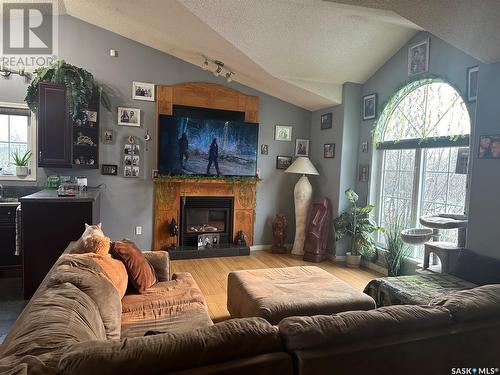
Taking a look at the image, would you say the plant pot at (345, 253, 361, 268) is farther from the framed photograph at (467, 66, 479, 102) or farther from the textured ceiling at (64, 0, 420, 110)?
the framed photograph at (467, 66, 479, 102)

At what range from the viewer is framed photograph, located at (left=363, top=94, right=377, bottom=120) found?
454 centimetres

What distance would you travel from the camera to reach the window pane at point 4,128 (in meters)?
4.20

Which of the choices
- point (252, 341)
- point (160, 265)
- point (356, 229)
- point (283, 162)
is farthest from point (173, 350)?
point (283, 162)

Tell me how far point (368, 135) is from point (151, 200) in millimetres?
3402

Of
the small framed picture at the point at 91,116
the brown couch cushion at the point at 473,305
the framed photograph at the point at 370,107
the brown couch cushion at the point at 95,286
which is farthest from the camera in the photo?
the framed photograph at the point at 370,107

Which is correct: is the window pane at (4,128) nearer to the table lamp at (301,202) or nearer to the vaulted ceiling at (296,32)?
the vaulted ceiling at (296,32)

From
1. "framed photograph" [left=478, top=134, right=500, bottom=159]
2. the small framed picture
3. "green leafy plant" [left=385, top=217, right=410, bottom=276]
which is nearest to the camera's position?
"framed photograph" [left=478, top=134, right=500, bottom=159]

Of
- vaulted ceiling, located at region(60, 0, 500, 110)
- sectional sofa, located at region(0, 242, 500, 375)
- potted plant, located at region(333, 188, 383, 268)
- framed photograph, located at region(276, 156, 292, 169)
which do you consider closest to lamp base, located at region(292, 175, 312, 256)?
framed photograph, located at region(276, 156, 292, 169)

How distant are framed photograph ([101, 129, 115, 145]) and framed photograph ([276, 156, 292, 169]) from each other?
2.66 meters

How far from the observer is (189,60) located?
485 cm

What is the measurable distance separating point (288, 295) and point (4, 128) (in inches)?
169

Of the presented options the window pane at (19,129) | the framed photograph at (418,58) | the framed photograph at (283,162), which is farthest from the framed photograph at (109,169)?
the framed photograph at (418,58)

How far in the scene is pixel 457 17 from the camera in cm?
228

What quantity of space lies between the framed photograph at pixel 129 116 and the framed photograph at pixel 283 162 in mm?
2347
